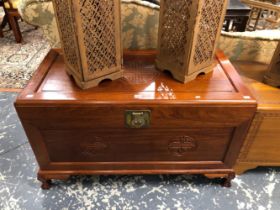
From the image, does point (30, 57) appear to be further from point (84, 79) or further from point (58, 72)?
point (84, 79)

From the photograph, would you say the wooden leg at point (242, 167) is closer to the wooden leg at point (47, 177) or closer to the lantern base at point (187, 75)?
the lantern base at point (187, 75)

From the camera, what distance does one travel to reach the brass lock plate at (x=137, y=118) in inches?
31.7

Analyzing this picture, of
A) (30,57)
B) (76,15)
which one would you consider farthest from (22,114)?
(30,57)

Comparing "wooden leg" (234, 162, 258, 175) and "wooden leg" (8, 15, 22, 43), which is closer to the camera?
"wooden leg" (234, 162, 258, 175)

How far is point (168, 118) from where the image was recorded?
0.83 m

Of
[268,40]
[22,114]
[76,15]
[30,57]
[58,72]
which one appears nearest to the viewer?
[76,15]

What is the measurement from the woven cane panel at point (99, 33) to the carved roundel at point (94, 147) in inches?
11.6

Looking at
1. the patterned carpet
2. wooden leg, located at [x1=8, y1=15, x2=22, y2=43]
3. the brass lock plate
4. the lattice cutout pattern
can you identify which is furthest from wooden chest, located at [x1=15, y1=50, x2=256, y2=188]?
wooden leg, located at [x1=8, y1=15, x2=22, y2=43]

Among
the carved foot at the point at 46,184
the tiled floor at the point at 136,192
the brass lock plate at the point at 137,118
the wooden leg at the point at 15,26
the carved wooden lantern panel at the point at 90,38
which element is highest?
the carved wooden lantern panel at the point at 90,38

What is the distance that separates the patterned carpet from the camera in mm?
1832

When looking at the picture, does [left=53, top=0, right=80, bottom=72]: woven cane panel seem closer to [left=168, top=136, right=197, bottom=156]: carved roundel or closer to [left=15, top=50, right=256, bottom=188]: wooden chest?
[left=15, top=50, right=256, bottom=188]: wooden chest

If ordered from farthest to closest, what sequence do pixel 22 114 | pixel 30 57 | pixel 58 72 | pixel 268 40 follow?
1. pixel 30 57
2. pixel 268 40
3. pixel 58 72
4. pixel 22 114

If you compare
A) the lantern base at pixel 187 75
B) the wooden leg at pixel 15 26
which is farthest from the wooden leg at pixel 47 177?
the wooden leg at pixel 15 26

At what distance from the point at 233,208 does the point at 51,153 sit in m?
0.84
